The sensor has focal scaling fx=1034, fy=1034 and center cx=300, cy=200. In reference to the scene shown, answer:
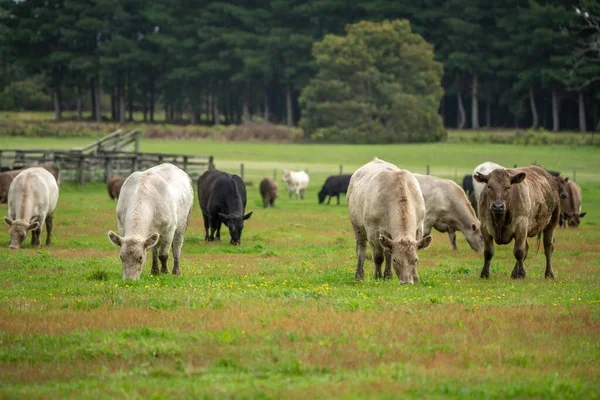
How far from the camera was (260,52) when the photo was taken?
103 metres

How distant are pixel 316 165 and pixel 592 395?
64.2 m

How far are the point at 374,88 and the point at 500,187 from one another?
73.4 metres

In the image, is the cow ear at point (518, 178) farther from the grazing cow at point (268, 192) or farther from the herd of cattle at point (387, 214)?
the grazing cow at point (268, 192)

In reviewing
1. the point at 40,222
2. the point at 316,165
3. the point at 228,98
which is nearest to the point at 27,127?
the point at 228,98

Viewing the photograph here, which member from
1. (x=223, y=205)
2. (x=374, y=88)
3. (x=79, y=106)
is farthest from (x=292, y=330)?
(x=79, y=106)

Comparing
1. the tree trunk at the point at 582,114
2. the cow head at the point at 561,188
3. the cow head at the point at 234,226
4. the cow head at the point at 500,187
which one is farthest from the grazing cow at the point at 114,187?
the tree trunk at the point at 582,114

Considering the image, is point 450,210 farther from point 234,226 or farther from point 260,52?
point 260,52

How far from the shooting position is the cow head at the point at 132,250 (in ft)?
51.3

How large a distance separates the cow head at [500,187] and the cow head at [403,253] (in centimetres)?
187

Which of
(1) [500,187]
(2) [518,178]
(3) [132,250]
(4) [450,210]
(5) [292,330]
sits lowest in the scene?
(5) [292,330]

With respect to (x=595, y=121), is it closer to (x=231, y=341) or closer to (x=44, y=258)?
(x=44, y=258)

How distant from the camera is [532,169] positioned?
18734 millimetres

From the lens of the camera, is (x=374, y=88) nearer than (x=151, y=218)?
No

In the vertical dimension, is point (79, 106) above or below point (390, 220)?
above
